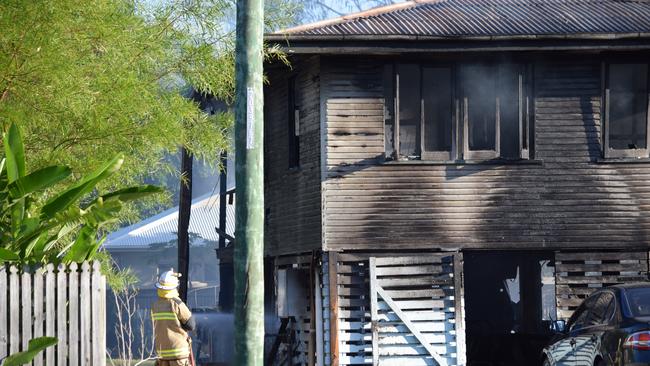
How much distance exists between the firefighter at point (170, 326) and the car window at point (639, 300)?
508 centimetres

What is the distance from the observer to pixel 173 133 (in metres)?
15.8

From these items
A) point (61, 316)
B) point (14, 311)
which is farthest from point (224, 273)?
point (14, 311)

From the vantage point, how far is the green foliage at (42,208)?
1174 centimetres

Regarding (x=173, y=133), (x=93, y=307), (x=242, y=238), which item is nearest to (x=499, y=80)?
(x=173, y=133)

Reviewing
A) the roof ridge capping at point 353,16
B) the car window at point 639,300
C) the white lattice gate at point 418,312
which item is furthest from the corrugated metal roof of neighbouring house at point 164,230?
the car window at point 639,300

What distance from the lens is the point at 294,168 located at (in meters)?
24.1

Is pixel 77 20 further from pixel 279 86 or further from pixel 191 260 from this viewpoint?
pixel 191 260

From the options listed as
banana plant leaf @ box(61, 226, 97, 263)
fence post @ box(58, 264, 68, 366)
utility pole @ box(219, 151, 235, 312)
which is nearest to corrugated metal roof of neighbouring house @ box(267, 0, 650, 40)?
banana plant leaf @ box(61, 226, 97, 263)

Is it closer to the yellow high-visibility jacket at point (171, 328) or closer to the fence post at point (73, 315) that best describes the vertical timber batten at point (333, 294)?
the yellow high-visibility jacket at point (171, 328)

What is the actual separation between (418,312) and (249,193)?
14.0 meters

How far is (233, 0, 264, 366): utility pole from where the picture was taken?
8.53m

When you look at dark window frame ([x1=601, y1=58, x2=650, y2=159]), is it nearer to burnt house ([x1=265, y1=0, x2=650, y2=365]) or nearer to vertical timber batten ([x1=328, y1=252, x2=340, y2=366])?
burnt house ([x1=265, y1=0, x2=650, y2=365])

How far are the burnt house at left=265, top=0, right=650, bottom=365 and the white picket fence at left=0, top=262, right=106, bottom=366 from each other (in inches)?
393

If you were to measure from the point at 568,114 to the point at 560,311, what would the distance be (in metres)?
3.58
